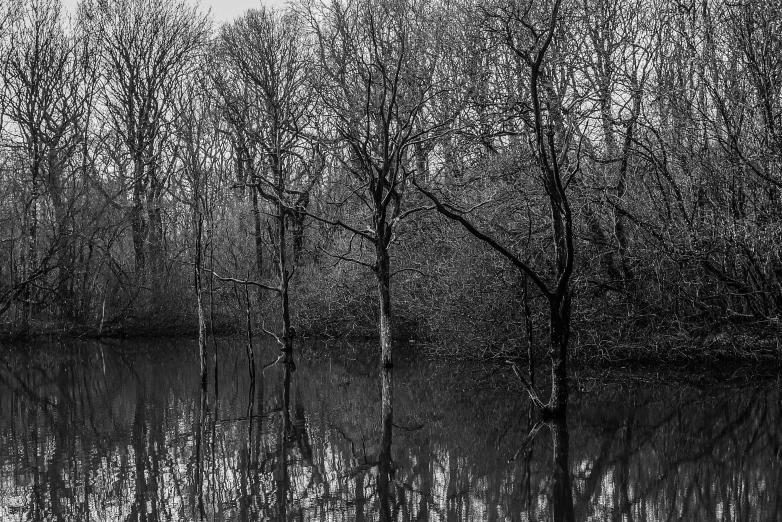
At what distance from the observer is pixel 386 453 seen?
966 cm

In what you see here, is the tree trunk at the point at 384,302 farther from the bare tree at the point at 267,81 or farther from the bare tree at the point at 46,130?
the bare tree at the point at 46,130

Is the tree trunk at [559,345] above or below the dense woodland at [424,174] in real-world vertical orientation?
below

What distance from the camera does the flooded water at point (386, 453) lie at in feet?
24.3

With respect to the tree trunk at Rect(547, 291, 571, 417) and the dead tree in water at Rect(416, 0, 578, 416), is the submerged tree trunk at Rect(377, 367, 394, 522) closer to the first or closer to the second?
the dead tree in water at Rect(416, 0, 578, 416)

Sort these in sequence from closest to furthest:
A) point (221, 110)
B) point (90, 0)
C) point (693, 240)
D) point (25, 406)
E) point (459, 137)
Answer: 1. point (25, 406)
2. point (693, 240)
3. point (459, 137)
4. point (221, 110)
5. point (90, 0)

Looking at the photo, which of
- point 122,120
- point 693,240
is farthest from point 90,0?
point 693,240

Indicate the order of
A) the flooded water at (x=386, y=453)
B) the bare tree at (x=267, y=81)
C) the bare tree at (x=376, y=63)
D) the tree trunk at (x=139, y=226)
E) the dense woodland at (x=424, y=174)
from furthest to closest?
the tree trunk at (x=139, y=226) → the bare tree at (x=267, y=81) → the bare tree at (x=376, y=63) → the dense woodland at (x=424, y=174) → the flooded water at (x=386, y=453)

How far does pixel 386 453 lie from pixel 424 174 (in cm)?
1169

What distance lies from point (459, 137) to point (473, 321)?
4943 mm

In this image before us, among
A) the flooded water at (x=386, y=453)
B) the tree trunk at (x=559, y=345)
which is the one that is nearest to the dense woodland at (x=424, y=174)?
the tree trunk at (x=559, y=345)

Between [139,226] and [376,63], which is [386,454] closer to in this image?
[376,63]

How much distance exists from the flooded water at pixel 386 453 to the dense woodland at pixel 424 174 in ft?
5.74

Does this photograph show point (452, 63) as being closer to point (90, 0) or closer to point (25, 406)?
point (25, 406)

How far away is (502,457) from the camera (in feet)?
30.3
